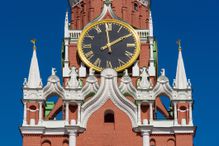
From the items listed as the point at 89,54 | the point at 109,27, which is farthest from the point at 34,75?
the point at 109,27

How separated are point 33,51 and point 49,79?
1.67 m

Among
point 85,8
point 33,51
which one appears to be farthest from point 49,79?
point 85,8

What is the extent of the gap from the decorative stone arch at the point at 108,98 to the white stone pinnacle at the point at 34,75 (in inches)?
80.2

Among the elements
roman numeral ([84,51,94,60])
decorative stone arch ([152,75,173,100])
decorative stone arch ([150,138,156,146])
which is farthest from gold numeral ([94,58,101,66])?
decorative stone arch ([150,138,156,146])

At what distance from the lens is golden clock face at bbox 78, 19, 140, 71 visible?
4367cm

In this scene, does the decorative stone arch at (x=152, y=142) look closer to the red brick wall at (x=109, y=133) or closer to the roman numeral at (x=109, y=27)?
the red brick wall at (x=109, y=133)

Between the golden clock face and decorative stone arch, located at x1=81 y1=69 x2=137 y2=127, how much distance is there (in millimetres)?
1086

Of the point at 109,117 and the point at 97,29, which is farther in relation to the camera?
the point at 97,29

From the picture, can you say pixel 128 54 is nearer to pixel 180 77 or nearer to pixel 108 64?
pixel 108 64

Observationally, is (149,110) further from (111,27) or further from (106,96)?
(111,27)

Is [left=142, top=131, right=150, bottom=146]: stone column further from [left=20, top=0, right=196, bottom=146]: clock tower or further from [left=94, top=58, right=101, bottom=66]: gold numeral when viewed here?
[left=94, top=58, right=101, bottom=66]: gold numeral

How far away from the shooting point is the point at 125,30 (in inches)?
1747

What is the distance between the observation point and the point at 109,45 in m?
43.9

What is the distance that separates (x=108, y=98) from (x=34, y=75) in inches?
118
